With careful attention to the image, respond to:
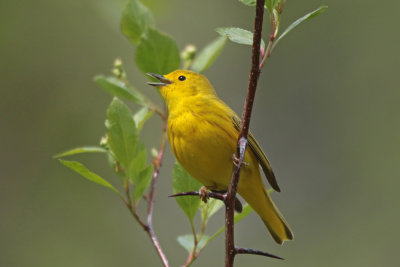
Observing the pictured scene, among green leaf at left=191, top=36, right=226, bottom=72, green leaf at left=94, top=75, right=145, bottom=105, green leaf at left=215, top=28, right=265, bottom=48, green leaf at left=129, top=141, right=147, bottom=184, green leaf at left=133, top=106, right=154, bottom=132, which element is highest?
green leaf at left=215, top=28, right=265, bottom=48

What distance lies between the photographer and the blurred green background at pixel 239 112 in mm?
6363

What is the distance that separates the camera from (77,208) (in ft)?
21.1

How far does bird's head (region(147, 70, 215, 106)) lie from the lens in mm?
3629

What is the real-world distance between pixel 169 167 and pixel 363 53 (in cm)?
397

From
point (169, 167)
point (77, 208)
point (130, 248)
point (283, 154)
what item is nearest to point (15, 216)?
point (77, 208)

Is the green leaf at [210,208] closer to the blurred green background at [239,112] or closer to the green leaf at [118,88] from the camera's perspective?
the green leaf at [118,88]

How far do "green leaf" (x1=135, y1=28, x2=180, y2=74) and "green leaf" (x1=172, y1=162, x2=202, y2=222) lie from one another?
48cm

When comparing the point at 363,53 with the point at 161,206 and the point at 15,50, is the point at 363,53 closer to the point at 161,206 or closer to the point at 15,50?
the point at 161,206

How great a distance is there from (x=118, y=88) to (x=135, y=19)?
346 mm

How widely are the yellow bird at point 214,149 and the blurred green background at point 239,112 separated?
6.71 ft

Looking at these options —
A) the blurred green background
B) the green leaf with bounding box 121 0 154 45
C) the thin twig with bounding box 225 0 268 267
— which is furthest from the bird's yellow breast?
the blurred green background

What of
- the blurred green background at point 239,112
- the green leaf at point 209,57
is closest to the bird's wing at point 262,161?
the green leaf at point 209,57

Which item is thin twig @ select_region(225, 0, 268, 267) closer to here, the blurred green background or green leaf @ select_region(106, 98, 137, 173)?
green leaf @ select_region(106, 98, 137, 173)

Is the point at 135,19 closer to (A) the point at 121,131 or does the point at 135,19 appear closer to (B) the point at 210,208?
(A) the point at 121,131
